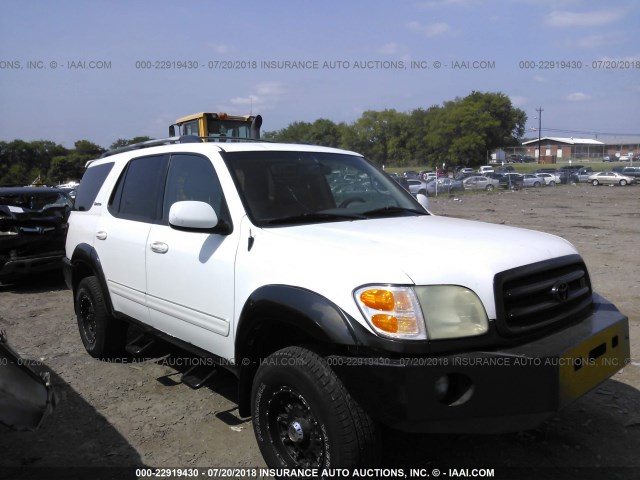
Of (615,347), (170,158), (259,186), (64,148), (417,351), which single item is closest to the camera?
(417,351)

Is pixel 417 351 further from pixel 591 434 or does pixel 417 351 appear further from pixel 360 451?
pixel 591 434

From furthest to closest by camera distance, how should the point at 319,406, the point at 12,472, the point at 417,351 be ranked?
1. the point at 12,472
2. the point at 319,406
3. the point at 417,351

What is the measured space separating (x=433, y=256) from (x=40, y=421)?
2159 millimetres

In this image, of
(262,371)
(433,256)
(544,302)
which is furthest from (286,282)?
(544,302)

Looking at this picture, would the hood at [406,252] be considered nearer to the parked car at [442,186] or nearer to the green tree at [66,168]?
the parked car at [442,186]

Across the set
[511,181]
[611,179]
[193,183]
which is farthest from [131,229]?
[611,179]

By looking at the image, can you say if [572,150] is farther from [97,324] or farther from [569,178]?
[97,324]

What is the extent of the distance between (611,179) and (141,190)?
46.3 m

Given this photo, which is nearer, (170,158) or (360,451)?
(360,451)

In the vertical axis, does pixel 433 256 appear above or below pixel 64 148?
below

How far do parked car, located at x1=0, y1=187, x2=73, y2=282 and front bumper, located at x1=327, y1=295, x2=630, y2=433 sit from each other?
271 inches

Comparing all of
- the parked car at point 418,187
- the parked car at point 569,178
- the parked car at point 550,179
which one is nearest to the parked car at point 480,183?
the parked car at point 550,179

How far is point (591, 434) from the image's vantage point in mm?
3396

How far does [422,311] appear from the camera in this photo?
7.80 ft
